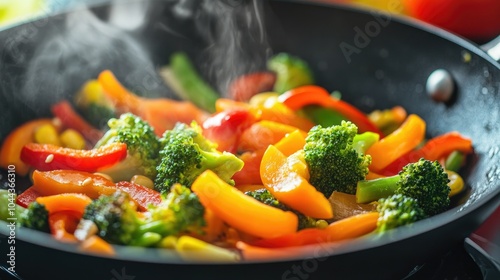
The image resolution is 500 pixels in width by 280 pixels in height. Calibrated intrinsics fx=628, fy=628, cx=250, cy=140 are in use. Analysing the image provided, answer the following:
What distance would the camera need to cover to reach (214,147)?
2297 mm

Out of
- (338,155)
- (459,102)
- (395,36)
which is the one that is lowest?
(338,155)

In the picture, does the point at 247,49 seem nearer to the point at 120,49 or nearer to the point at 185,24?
the point at 185,24

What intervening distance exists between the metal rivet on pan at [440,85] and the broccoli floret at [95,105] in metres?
1.44

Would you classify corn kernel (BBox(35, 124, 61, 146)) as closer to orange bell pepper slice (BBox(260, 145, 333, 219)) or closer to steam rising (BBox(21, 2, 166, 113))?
steam rising (BBox(21, 2, 166, 113))

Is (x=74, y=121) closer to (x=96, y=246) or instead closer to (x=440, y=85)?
(x=96, y=246)

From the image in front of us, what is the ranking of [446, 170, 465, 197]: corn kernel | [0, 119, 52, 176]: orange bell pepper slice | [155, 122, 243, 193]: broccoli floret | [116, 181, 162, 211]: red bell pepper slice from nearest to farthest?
[116, 181, 162, 211]: red bell pepper slice < [155, 122, 243, 193]: broccoli floret < [446, 170, 465, 197]: corn kernel < [0, 119, 52, 176]: orange bell pepper slice

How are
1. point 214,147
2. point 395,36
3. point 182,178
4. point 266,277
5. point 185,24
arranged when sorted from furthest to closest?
point 185,24
point 395,36
point 214,147
point 182,178
point 266,277

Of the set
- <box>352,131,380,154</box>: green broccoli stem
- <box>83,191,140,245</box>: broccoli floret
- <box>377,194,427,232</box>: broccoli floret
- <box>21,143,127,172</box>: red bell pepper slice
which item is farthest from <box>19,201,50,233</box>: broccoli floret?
<box>352,131,380,154</box>: green broccoli stem

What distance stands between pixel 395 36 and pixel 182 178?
1421 mm

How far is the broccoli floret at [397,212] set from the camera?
1.88 metres

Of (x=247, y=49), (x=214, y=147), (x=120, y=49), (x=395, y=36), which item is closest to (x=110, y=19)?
(x=120, y=49)

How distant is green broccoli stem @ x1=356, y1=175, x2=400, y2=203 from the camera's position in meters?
2.13

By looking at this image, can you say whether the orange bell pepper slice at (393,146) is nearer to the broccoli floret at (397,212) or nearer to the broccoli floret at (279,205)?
the broccoli floret at (397,212)

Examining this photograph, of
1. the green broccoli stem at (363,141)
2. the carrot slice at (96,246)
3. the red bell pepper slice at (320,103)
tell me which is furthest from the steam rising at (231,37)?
the carrot slice at (96,246)
